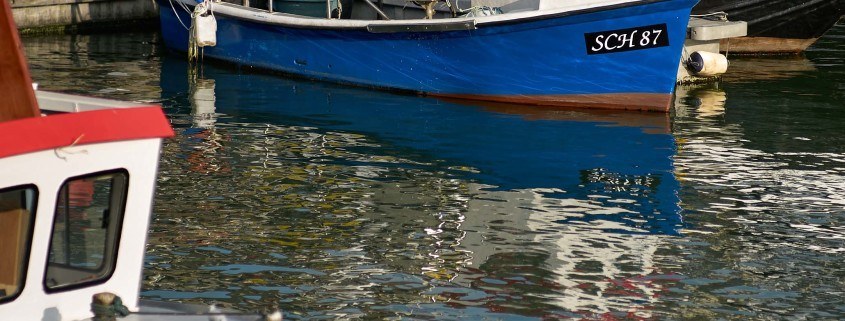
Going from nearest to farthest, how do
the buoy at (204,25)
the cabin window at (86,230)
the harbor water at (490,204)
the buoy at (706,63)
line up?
1. the cabin window at (86,230)
2. the harbor water at (490,204)
3. the buoy at (706,63)
4. the buoy at (204,25)

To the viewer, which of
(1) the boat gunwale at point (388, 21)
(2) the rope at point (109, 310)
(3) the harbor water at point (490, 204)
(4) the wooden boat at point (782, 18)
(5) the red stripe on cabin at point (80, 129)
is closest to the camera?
(5) the red stripe on cabin at point (80, 129)

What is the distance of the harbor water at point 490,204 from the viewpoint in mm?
8273

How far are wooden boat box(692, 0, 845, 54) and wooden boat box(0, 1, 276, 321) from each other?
50.9 ft

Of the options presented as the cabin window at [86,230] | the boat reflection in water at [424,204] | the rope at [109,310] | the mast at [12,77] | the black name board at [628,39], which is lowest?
the boat reflection in water at [424,204]

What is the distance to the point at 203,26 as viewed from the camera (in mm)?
17562

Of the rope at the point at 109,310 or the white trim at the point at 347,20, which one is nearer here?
the rope at the point at 109,310

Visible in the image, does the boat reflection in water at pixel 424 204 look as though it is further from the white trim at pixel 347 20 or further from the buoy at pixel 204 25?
the buoy at pixel 204 25

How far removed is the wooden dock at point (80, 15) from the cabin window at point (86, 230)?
15680mm

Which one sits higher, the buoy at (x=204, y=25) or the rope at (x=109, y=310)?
the buoy at (x=204, y=25)

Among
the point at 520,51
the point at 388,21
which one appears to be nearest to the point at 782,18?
the point at 520,51

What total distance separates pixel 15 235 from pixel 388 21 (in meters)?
10.7

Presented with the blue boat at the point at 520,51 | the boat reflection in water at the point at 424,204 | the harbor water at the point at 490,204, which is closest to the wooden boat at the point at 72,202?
the harbor water at the point at 490,204

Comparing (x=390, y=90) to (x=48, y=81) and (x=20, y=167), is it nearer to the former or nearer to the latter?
(x=48, y=81)

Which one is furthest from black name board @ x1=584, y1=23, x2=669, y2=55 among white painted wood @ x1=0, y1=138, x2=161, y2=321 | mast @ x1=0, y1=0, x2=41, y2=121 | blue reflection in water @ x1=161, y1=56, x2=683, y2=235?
mast @ x1=0, y1=0, x2=41, y2=121
